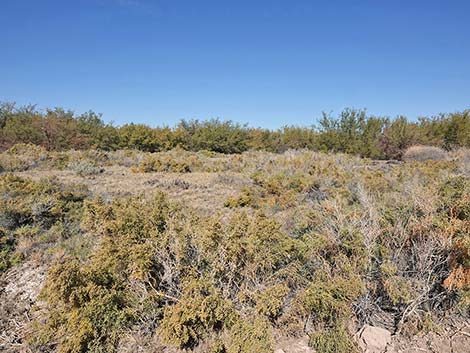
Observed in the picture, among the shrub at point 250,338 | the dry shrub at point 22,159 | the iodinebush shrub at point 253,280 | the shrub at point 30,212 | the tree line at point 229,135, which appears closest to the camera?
the shrub at point 250,338

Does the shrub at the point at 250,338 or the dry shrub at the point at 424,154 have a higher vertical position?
the dry shrub at the point at 424,154

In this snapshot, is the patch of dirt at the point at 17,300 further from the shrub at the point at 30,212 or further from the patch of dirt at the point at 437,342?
the patch of dirt at the point at 437,342

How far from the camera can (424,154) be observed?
18.0 m

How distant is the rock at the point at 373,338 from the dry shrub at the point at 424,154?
16.7 m

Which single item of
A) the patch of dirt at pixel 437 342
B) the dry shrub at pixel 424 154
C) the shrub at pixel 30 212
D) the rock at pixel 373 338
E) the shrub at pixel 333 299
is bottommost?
the patch of dirt at pixel 437 342

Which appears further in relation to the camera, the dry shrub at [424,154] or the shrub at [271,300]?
the dry shrub at [424,154]

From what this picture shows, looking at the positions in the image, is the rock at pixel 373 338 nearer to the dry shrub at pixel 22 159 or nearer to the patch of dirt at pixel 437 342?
the patch of dirt at pixel 437 342

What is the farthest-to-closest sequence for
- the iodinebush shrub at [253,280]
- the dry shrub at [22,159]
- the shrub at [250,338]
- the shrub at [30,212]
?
the dry shrub at [22,159] < the shrub at [30,212] < the iodinebush shrub at [253,280] < the shrub at [250,338]

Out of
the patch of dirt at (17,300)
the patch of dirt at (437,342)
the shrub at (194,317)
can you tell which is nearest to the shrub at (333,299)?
the patch of dirt at (437,342)

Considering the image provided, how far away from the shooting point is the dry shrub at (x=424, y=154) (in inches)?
672

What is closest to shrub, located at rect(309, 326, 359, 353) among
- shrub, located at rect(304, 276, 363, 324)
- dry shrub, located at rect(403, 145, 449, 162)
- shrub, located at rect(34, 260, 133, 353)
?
shrub, located at rect(304, 276, 363, 324)

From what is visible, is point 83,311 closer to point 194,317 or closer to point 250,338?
point 194,317

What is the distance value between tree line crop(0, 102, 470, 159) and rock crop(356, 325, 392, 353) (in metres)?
20.5

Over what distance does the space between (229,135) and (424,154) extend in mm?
15088
